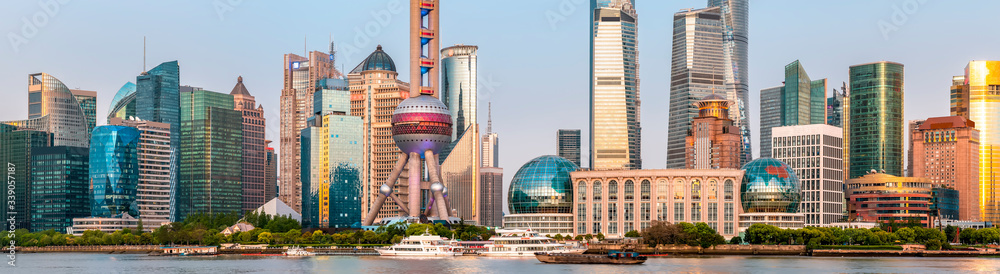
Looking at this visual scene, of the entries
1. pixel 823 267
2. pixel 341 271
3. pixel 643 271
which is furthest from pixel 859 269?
pixel 341 271

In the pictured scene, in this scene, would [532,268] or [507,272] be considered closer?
[507,272]

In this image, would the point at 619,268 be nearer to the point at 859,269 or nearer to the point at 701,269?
the point at 701,269

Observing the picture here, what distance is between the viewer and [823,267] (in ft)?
653

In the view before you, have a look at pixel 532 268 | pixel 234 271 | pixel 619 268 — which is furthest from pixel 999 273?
pixel 234 271

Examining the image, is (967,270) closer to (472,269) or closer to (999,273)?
(999,273)

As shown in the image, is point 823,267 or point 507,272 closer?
point 507,272

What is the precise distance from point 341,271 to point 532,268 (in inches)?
1217

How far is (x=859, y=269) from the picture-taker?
19262cm

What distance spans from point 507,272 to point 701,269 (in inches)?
1214

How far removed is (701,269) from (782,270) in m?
12.6

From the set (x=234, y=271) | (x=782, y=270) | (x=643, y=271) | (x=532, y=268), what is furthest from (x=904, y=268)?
(x=234, y=271)

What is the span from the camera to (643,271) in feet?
615

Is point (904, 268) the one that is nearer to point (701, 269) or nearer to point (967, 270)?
point (967, 270)

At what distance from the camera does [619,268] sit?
198500 mm
